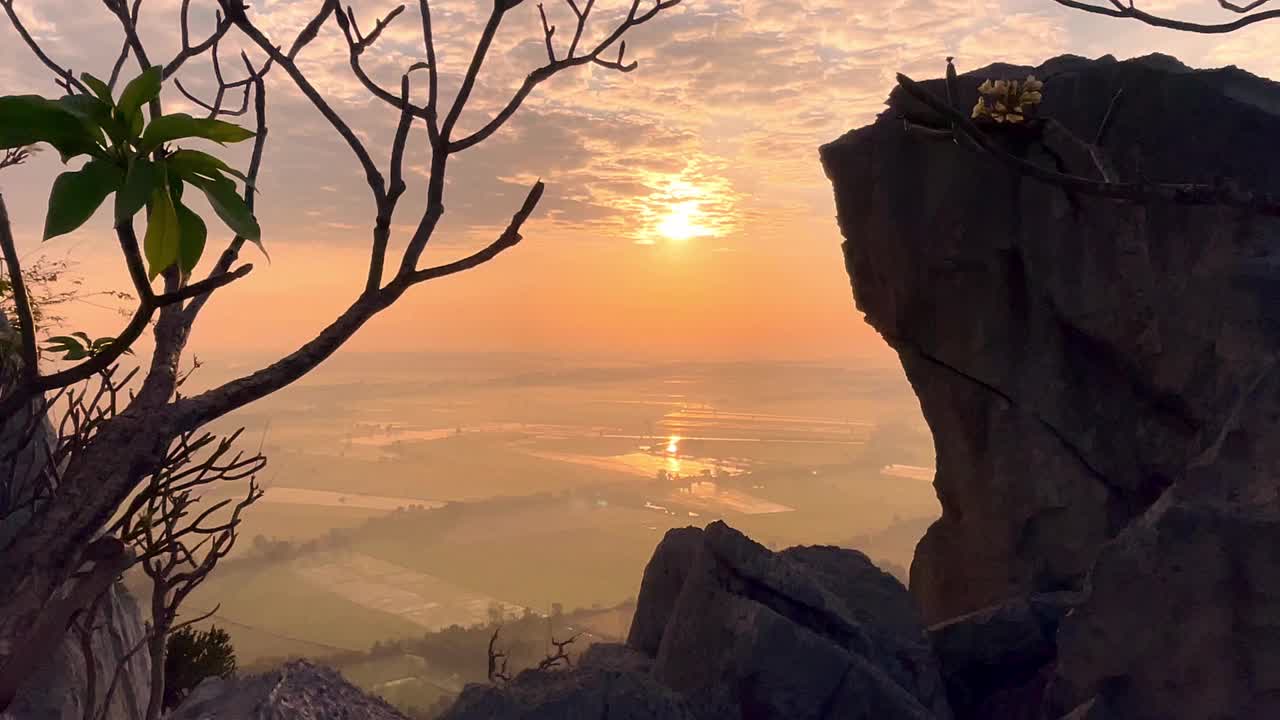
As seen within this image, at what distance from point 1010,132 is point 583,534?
251 ft

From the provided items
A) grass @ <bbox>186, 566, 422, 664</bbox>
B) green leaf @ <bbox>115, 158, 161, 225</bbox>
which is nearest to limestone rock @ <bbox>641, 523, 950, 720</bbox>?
green leaf @ <bbox>115, 158, 161, 225</bbox>

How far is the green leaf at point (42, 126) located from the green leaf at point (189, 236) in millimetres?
165

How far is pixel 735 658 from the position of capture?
6176mm

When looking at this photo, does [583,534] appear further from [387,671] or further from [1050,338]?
[1050,338]

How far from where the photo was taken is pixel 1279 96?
853cm

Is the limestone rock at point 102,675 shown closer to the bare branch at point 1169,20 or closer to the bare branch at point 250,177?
the bare branch at point 250,177

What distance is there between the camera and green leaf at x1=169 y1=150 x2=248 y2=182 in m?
1.54

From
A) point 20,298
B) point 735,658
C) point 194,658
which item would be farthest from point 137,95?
point 194,658

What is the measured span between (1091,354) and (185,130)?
9.52 metres

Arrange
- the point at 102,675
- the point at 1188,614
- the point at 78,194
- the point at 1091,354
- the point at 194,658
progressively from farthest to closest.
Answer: the point at 194,658
the point at 1091,354
the point at 1188,614
the point at 102,675
the point at 78,194

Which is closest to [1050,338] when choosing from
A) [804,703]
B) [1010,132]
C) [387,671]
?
[1010,132]

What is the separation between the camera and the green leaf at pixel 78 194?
→ 4.56ft

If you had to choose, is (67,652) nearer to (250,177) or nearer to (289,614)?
(250,177)

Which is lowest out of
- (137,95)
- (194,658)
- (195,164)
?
(194,658)
